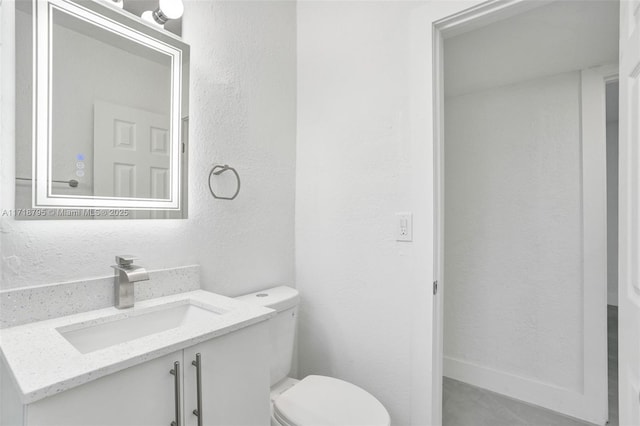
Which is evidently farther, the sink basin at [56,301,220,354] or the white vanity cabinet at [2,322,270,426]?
the sink basin at [56,301,220,354]

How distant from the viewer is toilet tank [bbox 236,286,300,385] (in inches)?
54.4

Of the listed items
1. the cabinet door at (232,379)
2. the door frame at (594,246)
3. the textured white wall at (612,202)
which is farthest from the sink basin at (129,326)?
the textured white wall at (612,202)

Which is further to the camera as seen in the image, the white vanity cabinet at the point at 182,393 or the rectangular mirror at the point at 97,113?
the rectangular mirror at the point at 97,113

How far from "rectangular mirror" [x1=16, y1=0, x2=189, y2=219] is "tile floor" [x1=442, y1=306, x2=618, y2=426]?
6.17 feet

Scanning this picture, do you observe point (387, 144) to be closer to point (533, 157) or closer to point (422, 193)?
point (422, 193)

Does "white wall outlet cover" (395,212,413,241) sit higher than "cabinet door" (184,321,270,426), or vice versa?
"white wall outlet cover" (395,212,413,241)

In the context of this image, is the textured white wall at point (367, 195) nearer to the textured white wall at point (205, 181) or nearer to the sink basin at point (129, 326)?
the textured white wall at point (205, 181)

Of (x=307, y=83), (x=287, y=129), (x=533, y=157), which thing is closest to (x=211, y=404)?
(x=287, y=129)

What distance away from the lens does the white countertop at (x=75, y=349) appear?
2.00 feet

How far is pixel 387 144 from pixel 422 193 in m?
0.29

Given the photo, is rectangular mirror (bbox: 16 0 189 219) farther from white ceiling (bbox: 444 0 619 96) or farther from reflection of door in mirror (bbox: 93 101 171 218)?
white ceiling (bbox: 444 0 619 96)

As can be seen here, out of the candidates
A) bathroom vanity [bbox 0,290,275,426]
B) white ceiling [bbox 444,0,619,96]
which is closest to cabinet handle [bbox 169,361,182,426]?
A: bathroom vanity [bbox 0,290,275,426]

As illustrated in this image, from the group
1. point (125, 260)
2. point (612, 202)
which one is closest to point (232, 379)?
point (125, 260)

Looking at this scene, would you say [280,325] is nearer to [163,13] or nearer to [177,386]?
[177,386]
